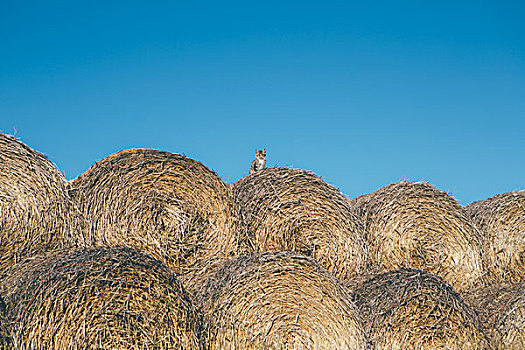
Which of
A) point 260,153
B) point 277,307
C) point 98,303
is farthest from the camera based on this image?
point 260,153

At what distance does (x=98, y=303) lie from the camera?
12.4 feet

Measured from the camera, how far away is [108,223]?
454 cm

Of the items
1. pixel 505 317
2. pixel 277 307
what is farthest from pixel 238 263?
pixel 505 317

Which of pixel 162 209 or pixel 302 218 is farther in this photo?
pixel 302 218

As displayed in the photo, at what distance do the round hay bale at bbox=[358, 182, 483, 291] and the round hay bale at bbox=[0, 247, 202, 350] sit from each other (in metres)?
2.04

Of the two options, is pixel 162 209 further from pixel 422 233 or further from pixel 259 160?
pixel 259 160

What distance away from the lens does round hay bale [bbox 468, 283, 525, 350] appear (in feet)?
16.1

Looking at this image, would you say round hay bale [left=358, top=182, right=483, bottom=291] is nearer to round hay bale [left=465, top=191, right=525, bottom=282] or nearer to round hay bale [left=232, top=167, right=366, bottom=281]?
round hay bale [left=465, top=191, right=525, bottom=282]

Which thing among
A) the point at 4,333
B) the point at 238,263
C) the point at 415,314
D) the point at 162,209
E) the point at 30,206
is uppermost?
the point at 162,209

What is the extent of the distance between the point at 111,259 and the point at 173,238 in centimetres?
83

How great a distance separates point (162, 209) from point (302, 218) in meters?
1.18

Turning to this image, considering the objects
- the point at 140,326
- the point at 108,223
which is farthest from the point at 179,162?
the point at 140,326

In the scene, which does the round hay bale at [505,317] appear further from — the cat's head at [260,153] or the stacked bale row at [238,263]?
the cat's head at [260,153]

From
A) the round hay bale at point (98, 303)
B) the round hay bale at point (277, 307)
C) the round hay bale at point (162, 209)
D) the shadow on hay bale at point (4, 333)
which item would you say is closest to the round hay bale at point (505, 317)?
the round hay bale at point (277, 307)
